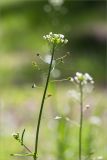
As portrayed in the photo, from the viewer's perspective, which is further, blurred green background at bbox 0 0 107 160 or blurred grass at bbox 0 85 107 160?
blurred green background at bbox 0 0 107 160

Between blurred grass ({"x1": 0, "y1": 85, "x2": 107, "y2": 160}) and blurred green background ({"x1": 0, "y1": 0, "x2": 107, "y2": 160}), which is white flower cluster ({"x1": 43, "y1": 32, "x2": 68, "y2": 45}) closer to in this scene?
blurred grass ({"x1": 0, "y1": 85, "x2": 107, "y2": 160})

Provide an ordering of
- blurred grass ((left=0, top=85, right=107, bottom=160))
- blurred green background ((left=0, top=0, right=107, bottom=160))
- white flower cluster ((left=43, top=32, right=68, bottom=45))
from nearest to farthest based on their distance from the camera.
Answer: white flower cluster ((left=43, top=32, right=68, bottom=45)), blurred grass ((left=0, top=85, right=107, bottom=160)), blurred green background ((left=0, top=0, right=107, bottom=160))

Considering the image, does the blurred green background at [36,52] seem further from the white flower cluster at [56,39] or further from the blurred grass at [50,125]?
the white flower cluster at [56,39]

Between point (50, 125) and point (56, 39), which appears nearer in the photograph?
point (56, 39)

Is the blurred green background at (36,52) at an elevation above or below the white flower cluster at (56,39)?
above

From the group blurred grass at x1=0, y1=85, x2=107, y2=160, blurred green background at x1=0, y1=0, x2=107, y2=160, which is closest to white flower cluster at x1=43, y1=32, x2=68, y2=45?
blurred grass at x1=0, y1=85, x2=107, y2=160

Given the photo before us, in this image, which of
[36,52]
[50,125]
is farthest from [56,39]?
[36,52]

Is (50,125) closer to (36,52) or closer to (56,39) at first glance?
(56,39)

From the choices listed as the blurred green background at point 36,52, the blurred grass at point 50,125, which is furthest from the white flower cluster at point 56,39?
the blurred green background at point 36,52

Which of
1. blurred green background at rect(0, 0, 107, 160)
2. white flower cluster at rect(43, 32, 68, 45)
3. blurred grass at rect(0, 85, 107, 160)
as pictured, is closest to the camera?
white flower cluster at rect(43, 32, 68, 45)

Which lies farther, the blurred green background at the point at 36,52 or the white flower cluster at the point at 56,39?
the blurred green background at the point at 36,52

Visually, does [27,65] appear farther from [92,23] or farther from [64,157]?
[64,157]
